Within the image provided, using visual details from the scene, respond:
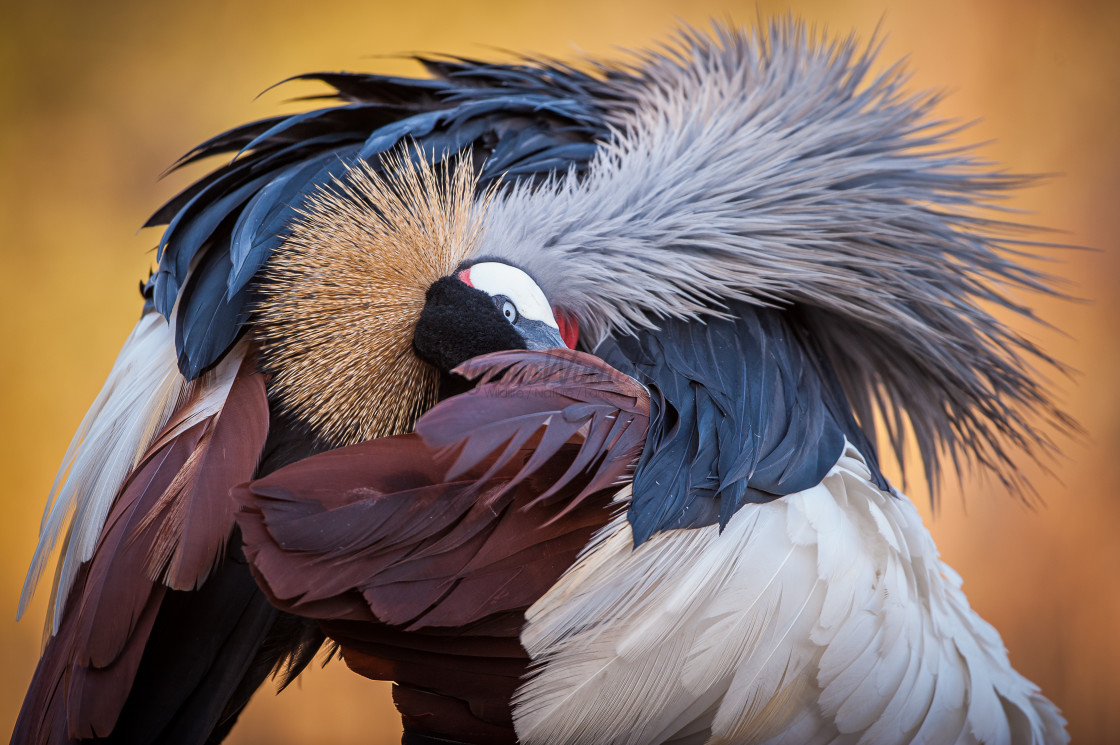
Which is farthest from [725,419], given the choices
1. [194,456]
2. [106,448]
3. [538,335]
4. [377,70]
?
[377,70]

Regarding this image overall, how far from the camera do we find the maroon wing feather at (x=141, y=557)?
2.05 feet

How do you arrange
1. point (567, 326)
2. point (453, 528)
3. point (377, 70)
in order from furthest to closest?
point (377, 70) → point (567, 326) → point (453, 528)

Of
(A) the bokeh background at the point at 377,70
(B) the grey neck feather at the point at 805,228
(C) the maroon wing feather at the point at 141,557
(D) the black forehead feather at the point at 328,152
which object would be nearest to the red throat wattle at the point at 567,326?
(B) the grey neck feather at the point at 805,228

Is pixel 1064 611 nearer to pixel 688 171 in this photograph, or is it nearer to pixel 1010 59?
pixel 1010 59

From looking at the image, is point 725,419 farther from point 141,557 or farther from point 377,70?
point 377,70

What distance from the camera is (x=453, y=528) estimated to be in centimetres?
59

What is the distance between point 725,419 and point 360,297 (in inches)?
11.4

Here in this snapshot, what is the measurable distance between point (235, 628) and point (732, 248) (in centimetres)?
49

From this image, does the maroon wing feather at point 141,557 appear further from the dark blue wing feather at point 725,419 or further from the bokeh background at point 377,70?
Answer: the bokeh background at point 377,70

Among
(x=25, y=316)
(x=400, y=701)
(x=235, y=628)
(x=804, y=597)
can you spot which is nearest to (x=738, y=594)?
(x=804, y=597)

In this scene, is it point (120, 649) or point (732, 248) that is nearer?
point (120, 649)

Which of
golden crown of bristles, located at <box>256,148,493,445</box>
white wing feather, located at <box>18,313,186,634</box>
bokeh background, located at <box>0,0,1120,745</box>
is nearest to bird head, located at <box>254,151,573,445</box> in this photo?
golden crown of bristles, located at <box>256,148,493,445</box>

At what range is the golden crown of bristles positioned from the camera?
0.69 m

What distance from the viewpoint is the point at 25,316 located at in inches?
59.9
